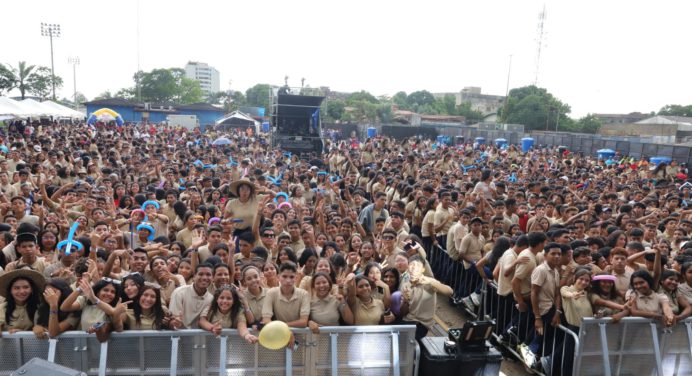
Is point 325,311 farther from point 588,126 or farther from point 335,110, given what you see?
point 588,126

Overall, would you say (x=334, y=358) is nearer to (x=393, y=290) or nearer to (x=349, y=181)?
(x=393, y=290)

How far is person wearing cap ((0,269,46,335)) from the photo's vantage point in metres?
3.81

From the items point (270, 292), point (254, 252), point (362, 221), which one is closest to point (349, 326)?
point (270, 292)

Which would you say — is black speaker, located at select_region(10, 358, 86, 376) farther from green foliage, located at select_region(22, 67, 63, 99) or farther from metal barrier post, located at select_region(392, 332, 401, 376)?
green foliage, located at select_region(22, 67, 63, 99)

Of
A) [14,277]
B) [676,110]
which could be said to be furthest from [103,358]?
[676,110]

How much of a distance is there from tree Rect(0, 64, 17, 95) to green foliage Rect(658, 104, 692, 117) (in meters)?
91.7

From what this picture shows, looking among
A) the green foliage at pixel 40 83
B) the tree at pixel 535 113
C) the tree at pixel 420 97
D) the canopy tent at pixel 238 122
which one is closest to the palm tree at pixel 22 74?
the green foliage at pixel 40 83

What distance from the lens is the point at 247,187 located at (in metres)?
6.97

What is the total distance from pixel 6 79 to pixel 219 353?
5908cm

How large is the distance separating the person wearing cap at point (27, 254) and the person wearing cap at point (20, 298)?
1.08m

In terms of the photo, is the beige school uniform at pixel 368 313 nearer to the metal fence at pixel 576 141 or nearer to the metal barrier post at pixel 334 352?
the metal barrier post at pixel 334 352

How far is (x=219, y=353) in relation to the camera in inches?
154

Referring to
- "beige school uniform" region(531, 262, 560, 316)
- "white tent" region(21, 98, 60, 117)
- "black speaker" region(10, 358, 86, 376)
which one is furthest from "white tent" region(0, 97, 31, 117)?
"beige school uniform" region(531, 262, 560, 316)

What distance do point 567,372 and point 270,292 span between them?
2.88 metres
